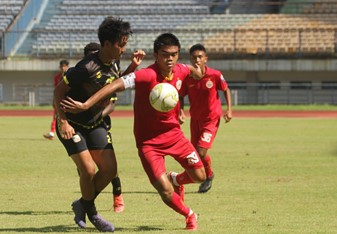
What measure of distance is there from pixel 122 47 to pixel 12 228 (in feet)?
7.36

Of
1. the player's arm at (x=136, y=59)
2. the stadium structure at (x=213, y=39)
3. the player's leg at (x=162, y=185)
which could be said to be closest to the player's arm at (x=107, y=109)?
the player's arm at (x=136, y=59)

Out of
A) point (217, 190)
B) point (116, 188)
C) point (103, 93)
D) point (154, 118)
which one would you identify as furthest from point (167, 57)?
point (217, 190)

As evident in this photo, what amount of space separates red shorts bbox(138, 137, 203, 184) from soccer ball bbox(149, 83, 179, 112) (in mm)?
496

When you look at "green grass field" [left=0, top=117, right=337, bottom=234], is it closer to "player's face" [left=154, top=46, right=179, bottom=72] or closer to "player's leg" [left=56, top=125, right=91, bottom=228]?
"player's leg" [left=56, top=125, right=91, bottom=228]

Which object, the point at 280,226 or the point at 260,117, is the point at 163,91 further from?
the point at 260,117

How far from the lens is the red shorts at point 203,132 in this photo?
14156mm

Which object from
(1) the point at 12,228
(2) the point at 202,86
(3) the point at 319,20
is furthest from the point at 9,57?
(1) the point at 12,228

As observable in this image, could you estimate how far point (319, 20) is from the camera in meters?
53.1

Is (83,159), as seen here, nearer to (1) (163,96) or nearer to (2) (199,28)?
(1) (163,96)

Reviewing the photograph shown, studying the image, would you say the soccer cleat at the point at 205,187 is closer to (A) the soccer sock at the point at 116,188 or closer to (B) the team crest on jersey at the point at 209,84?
(B) the team crest on jersey at the point at 209,84

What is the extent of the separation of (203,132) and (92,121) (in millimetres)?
4502

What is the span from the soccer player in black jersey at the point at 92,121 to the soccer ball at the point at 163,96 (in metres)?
0.50

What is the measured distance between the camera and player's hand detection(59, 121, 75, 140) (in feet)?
31.0

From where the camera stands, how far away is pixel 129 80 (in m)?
9.32
